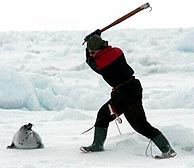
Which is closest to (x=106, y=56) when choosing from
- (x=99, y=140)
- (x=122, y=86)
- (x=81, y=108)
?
(x=122, y=86)

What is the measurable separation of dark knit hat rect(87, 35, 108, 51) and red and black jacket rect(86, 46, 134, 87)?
3 centimetres

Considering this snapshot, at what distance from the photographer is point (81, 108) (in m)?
7.94

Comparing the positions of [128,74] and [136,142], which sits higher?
[128,74]

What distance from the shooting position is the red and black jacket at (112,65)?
11.1 feet

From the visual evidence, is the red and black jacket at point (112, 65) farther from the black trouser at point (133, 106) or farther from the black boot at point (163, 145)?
the black boot at point (163, 145)

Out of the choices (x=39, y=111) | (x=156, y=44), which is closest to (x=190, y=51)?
(x=156, y=44)

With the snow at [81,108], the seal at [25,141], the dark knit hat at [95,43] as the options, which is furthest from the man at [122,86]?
the seal at [25,141]

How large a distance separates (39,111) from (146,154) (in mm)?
4280

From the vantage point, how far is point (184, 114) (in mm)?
5957

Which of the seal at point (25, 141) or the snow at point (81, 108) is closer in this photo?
the snow at point (81, 108)

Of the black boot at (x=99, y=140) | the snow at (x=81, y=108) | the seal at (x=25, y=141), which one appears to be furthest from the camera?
the seal at (x=25, y=141)

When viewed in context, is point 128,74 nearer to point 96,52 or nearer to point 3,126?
point 96,52

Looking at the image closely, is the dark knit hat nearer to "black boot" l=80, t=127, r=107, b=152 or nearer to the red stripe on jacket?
the red stripe on jacket

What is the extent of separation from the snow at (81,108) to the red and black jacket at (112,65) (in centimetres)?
54
